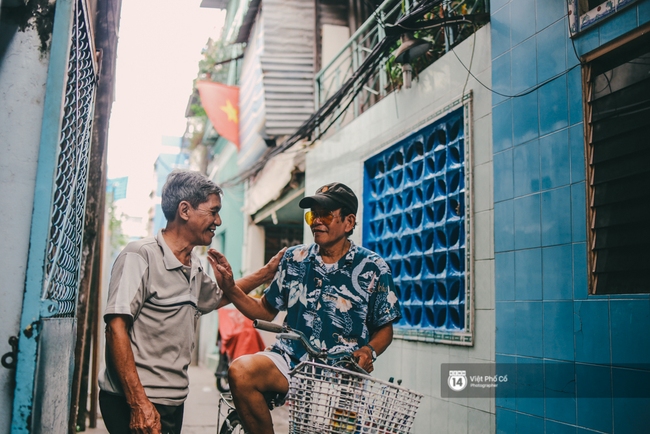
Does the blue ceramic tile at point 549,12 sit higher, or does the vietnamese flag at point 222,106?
the vietnamese flag at point 222,106

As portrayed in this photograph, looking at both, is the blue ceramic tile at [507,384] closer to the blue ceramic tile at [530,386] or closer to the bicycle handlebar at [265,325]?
the blue ceramic tile at [530,386]

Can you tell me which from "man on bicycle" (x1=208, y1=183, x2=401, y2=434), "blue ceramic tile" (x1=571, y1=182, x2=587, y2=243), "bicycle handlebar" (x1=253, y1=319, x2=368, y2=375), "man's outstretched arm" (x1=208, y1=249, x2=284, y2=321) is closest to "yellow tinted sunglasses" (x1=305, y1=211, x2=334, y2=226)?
"man on bicycle" (x1=208, y1=183, x2=401, y2=434)

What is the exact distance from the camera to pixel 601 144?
12.4 ft

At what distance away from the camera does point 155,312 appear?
8.87 ft

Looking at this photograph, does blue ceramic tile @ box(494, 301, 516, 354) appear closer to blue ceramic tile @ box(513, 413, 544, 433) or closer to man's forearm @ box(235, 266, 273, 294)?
blue ceramic tile @ box(513, 413, 544, 433)

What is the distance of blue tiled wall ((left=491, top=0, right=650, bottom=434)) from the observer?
11.4 ft

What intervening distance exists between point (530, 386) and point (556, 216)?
1.13 m

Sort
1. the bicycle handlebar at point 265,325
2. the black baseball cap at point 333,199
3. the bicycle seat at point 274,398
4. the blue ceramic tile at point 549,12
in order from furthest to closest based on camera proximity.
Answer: the blue ceramic tile at point 549,12, the black baseball cap at point 333,199, the bicycle seat at point 274,398, the bicycle handlebar at point 265,325

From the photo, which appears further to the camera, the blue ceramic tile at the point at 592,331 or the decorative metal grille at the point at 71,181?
the blue ceramic tile at the point at 592,331

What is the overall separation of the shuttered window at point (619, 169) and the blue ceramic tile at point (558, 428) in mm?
829

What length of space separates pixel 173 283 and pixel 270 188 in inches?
332

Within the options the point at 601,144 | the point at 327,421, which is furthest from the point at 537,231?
the point at 327,421

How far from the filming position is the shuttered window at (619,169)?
356 cm

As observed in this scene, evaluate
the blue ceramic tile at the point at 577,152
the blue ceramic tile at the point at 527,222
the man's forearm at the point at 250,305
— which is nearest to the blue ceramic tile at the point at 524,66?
the blue ceramic tile at the point at 577,152
